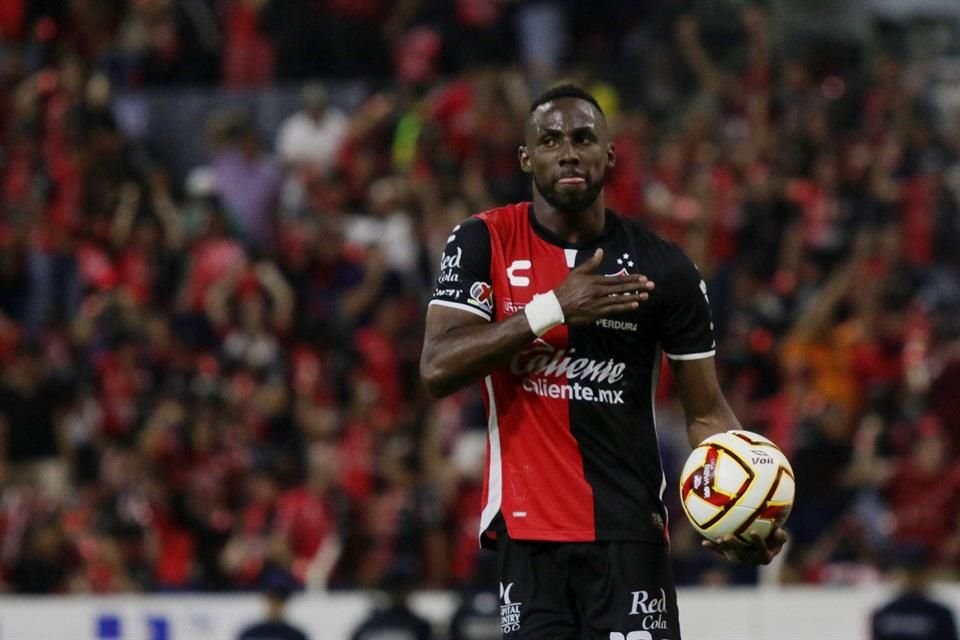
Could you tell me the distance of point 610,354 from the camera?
19.9ft

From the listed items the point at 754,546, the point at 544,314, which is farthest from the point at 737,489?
the point at 544,314

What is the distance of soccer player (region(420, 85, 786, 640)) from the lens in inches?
233

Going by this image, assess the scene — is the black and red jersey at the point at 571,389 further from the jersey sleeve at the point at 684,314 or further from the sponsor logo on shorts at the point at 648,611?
the sponsor logo on shorts at the point at 648,611

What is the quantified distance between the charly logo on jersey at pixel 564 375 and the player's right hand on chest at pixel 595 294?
0.27 metres

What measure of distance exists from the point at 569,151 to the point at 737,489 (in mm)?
1153

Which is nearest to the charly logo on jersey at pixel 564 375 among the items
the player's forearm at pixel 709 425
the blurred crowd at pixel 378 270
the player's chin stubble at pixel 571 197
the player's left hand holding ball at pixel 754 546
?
the player's forearm at pixel 709 425

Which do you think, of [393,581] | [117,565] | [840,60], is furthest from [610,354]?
[840,60]

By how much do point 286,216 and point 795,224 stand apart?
4229mm

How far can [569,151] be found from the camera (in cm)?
600

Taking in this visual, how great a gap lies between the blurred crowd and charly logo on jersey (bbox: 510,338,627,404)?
6.26 m

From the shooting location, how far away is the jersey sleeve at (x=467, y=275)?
602 cm

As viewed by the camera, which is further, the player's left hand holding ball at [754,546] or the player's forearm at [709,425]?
the player's forearm at [709,425]

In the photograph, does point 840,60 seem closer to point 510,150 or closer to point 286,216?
point 510,150

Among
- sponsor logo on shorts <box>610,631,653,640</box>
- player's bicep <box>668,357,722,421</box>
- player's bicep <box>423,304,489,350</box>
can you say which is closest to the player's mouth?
player's bicep <box>423,304,489,350</box>
